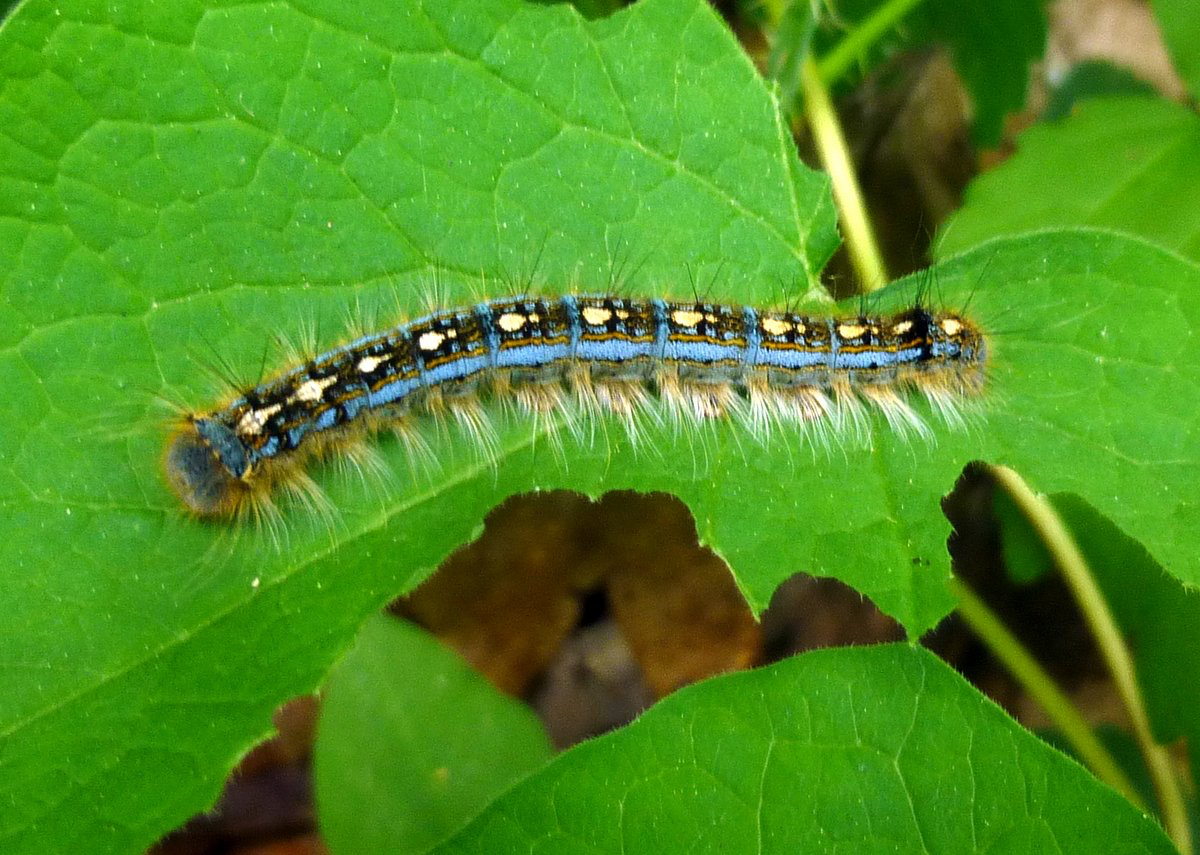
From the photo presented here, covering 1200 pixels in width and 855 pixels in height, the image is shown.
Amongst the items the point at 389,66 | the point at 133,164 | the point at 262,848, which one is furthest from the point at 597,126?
the point at 262,848

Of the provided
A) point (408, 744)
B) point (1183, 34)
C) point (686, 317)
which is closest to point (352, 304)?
point (686, 317)

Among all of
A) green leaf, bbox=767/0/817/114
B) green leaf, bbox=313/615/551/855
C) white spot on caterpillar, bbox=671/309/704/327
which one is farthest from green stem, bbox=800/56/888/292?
green leaf, bbox=313/615/551/855

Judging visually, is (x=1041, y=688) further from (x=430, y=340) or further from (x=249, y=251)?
(x=249, y=251)

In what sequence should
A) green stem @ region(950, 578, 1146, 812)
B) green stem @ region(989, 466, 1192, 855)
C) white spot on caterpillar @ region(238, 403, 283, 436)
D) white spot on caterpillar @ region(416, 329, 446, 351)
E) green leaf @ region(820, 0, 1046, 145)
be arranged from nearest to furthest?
1. white spot on caterpillar @ region(238, 403, 283, 436)
2. white spot on caterpillar @ region(416, 329, 446, 351)
3. green stem @ region(989, 466, 1192, 855)
4. green stem @ region(950, 578, 1146, 812)
5. green leaf @ region(820, 0, 1046, 145)

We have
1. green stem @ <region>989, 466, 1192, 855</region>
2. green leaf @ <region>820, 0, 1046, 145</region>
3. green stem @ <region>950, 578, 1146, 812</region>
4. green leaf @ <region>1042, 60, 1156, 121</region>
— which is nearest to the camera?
green stem @ <region>989, 466, 1192, 855</region>

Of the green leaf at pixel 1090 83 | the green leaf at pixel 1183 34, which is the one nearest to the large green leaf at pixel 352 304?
the green leaf at pixel 1183 34

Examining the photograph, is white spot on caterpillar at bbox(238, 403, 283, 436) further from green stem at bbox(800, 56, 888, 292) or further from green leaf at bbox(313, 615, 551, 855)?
green stem at bbox(800, 56, 888, 292)
